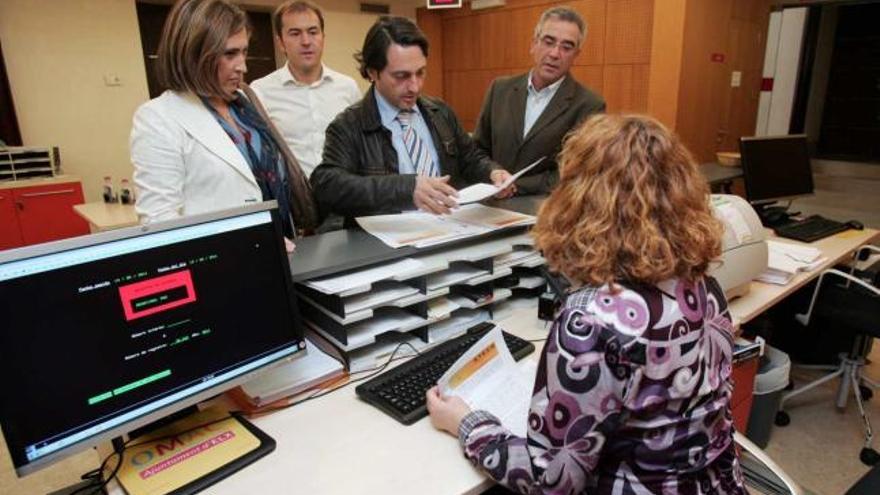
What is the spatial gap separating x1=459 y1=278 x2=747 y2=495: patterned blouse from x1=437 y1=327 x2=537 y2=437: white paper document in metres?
0.19

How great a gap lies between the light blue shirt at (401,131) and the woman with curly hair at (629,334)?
2.96ft

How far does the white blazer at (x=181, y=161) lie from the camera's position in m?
1.44

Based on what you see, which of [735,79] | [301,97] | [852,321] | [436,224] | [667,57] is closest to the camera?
[436,224]

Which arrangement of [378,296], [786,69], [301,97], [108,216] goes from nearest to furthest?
[378,296] < [301,97] < [108,216] < [786,69]

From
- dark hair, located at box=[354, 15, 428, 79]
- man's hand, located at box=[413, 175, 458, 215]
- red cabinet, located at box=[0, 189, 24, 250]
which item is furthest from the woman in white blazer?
red cabinet, located at box=[0, 189, 24, 250]

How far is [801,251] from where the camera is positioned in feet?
7.24

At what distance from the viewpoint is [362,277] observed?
1284 millimetres

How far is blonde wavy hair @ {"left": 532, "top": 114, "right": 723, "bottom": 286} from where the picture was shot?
857mm

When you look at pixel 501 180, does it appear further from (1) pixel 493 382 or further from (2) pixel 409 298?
(1) pixel 493 382

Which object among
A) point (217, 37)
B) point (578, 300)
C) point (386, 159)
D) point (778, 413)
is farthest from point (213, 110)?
point (778, 413)

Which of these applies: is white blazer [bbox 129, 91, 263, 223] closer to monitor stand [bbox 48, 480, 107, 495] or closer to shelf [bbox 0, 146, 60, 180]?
monitor stand [bbox 48, 480, 107, 495]

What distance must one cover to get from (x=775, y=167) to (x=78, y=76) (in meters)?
5.30

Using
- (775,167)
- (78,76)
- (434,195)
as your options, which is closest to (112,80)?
(78,76)

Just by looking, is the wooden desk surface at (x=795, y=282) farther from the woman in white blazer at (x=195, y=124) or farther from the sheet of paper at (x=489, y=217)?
the woman in white blazer at (x=195, y=124)
